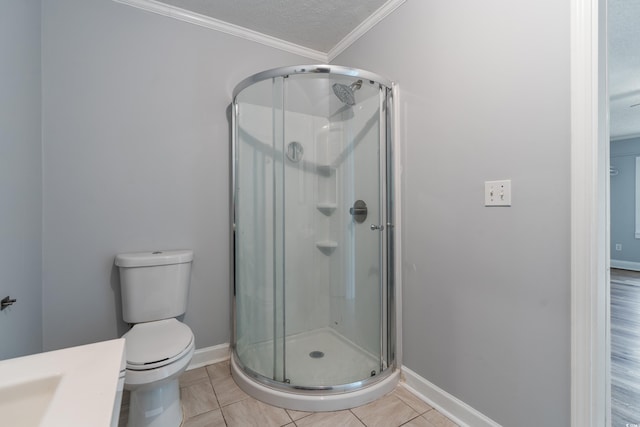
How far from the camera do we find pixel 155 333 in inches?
62.0

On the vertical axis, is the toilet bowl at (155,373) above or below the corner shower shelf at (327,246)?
below

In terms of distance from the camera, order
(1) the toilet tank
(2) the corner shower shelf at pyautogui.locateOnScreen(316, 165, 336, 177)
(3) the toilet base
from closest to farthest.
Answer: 1. (3) the toilet base
2. (1) the toilet tank
3. (2) the corner shower shelf at pyautogui.locateOnScreen(316, 165, 336, 177)

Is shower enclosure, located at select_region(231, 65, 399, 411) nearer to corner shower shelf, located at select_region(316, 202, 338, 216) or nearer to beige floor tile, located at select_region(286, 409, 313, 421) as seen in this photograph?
corner shower shelf, located at select_region(316, 202, 338, 216)

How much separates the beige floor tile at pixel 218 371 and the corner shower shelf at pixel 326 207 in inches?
48.5

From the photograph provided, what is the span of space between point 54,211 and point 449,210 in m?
2.17

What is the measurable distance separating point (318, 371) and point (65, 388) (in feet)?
4.74

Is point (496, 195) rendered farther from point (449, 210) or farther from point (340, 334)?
point (340, 334)

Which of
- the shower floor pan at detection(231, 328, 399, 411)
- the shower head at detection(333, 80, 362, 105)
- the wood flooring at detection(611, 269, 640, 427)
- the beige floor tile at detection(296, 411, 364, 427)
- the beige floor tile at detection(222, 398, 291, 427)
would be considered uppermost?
the shower head at detection(333, 80, 362, 105)

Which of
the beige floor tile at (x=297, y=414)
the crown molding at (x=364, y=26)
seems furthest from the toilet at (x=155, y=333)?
the crown molding at (x=364, y=26)

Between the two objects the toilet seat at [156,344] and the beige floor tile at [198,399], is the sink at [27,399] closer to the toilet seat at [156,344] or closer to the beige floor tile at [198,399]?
the toilet seat at [156,344]

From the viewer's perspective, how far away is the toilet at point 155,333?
4.31 feet

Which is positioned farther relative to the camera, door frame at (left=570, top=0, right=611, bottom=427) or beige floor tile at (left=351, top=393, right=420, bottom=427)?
beige floor tile at (left=351, top=393, right=420, bottom=427)

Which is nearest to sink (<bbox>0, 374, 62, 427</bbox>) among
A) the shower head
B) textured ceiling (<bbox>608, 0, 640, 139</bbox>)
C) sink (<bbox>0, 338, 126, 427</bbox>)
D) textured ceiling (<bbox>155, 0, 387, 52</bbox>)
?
sink (<bbox>0, 338, 126, 427</bbox>)

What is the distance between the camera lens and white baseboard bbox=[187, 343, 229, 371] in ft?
6.66
